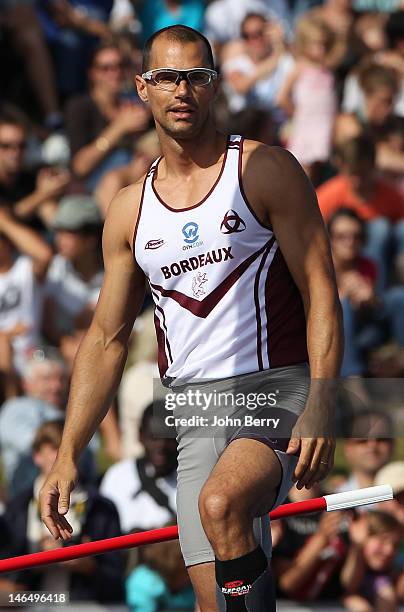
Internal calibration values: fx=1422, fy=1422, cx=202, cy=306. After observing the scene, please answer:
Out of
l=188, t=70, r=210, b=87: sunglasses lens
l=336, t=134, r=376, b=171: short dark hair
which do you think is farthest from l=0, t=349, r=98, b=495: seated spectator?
l=188, t=70, r=210, b=87: sunglasses lens

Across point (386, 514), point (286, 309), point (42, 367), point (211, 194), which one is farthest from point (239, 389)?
point (42, 367)

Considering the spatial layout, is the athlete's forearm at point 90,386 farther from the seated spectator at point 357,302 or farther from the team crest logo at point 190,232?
the seated spectator at point 357,302

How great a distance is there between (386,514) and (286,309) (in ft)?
9.67

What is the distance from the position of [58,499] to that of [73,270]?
5055 millimetres

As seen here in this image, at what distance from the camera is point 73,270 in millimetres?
10812

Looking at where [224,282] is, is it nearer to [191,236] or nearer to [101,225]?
[191,236]

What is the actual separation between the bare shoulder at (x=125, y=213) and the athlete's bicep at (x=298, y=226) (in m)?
0.63

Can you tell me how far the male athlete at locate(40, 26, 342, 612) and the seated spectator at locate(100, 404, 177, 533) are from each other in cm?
245

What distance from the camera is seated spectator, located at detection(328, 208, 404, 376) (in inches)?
410

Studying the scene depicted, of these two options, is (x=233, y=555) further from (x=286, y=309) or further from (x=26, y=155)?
(x=26, y=155)

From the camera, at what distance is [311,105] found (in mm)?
12133

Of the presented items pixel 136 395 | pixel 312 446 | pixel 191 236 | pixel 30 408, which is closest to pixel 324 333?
pixel 312 446

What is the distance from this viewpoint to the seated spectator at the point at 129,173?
1133 cm

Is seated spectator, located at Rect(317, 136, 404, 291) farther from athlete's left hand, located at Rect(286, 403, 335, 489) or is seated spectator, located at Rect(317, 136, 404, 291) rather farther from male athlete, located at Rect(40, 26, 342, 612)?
athlete's left hand, located at Rect(286, 403, 335, 489)
